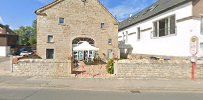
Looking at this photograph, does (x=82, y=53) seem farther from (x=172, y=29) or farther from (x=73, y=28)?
(x=172, y=29)

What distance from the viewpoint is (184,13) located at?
70.4 feet

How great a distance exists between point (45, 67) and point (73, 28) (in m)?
18.9

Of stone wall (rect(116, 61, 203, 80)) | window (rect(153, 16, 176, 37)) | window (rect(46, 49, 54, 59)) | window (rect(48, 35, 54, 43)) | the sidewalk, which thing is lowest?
the sidewalk

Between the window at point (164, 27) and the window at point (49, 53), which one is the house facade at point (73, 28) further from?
the window at point (164, 27)

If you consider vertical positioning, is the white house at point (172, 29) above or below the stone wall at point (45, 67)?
above

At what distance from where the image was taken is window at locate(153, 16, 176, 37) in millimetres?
23931

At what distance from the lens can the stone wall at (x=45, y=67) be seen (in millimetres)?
16844

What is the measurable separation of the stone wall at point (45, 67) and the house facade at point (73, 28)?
1707 cm

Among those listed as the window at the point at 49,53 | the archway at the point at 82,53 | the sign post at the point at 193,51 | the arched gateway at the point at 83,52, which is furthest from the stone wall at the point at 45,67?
the archway at the point at 82,53

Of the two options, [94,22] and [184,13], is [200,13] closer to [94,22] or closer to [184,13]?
[184,13]

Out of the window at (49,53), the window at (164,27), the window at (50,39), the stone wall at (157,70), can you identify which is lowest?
the stone wall at (157,70)

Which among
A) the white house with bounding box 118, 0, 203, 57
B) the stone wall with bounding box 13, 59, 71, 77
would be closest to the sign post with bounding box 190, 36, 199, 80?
the white house with bounding box 118, 0, 203, 57

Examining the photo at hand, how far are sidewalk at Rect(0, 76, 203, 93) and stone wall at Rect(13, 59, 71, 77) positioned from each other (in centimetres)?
83

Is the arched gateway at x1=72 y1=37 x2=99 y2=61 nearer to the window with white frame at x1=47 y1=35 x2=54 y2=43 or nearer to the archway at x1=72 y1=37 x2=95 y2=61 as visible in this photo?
the archway at x1=72 y1=37 x2=95 y2=61
